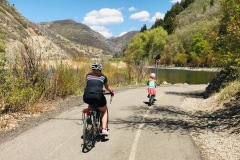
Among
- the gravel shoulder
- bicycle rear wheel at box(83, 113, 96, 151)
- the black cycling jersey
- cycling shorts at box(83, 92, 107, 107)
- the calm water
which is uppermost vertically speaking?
the black cycling jersey

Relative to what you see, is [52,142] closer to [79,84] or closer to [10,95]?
[10,95]

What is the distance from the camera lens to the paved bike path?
7.95 metres

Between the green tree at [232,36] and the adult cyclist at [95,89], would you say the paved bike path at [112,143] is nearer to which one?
the adult cyclist at [95,89]

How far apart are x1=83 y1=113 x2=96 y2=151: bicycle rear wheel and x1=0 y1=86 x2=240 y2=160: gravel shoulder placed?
8.97 ft

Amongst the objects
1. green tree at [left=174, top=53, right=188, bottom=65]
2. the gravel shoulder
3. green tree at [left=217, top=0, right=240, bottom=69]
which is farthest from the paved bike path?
green tree at [left=174, top=53, right=188, bottom=65]

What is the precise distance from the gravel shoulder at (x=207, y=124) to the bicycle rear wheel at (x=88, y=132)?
2733 millimetres

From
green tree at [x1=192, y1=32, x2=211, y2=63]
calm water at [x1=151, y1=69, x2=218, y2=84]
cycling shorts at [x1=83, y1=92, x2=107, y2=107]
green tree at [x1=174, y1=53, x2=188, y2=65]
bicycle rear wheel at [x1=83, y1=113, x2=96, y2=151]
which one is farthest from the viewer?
green tree at [x1=174, y1=53, x2=188, y2=65]

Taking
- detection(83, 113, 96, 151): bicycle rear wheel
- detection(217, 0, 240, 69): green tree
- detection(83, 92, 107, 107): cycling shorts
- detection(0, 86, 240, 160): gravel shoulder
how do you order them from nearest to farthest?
1. detection(83, 113, 96, 151): bicycle rear wheel
2. detection(83, 92, 107, 107): cycling shorts
3. detection(0, 86, 240, 160): gravel shoulder
4. detection(217, 0, 240, 69): green tree

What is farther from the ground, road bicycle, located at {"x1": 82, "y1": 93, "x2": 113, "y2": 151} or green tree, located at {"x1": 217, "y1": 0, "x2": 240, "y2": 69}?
green tree, located at {"x1": 217, "y1": 0, "x2": 240, "y2": 69}

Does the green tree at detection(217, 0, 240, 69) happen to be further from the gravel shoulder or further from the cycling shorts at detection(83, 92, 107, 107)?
the cycling shorts at detection(83, 92, 107, 107)

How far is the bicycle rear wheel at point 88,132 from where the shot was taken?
805 centimetres

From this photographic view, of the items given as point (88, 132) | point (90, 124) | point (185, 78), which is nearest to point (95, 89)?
point (90, 124)

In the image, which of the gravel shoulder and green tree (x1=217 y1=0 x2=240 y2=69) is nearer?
the gravel shoulder

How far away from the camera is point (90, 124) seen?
833 centimetres
